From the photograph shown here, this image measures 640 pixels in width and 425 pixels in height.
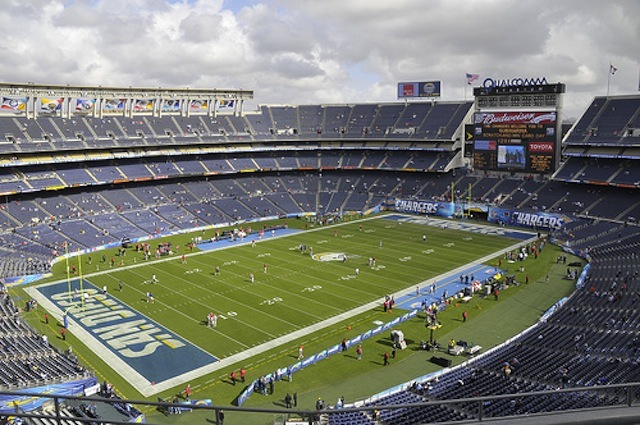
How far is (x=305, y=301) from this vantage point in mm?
36031

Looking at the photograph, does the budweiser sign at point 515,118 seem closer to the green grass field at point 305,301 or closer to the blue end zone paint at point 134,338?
the green grass field at point 305,301

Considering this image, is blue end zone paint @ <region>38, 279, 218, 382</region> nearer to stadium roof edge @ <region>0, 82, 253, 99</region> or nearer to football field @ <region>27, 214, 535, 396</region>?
football field @ <region>27, 214, 535, 396</region>

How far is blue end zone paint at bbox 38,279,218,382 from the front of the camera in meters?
26.5

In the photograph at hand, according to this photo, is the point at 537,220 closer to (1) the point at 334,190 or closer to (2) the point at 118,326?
(1) the point at 334,190

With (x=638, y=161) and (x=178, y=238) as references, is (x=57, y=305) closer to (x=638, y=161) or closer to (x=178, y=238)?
(x=178, y=238)

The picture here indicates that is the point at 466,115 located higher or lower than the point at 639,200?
higher

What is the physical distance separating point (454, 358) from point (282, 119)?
69545 millimetres

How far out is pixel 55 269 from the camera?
150 feet

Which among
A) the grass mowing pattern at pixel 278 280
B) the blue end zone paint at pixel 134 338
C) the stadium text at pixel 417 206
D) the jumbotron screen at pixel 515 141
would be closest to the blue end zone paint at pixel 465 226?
the stadium text at pixel 417 206

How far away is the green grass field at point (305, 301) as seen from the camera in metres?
25.2

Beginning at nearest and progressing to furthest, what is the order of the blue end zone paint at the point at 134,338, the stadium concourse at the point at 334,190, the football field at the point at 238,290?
1. the stadium concourse at the point at 334,190
2. the blue end zone paint at the point at 134,338
3. the football field at the point at 238,290

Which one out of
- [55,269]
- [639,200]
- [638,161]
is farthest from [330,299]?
[638,161]

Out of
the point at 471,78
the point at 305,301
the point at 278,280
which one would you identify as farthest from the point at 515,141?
the point at 305,301

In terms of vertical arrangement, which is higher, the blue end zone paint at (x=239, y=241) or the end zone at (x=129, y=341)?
the blue end zone paint at (x=239, y=241)
